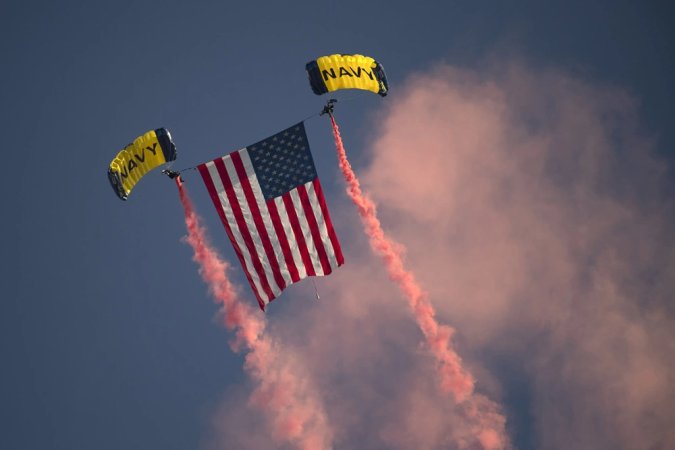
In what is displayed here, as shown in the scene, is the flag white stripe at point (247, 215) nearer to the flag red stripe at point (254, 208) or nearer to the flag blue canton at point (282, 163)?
the flag red stripe at point (254, 208)

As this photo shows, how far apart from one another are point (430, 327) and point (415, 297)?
95.1 inches

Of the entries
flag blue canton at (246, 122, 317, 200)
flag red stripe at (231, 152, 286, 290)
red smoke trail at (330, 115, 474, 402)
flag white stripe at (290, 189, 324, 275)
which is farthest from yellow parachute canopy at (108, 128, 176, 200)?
red smoke trail at (330, 115, 474, 402)

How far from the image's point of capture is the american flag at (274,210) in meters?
39.1

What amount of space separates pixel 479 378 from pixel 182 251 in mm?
73031

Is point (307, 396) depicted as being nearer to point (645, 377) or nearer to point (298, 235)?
point (645, 377)

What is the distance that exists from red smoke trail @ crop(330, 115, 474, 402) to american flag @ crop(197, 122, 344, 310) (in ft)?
15.7

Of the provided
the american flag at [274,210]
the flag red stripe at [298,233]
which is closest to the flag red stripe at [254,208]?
the american flag at [274,210]

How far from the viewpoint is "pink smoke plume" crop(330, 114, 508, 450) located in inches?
1806

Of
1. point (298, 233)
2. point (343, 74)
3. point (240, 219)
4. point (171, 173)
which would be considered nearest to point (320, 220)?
point (298, 233)

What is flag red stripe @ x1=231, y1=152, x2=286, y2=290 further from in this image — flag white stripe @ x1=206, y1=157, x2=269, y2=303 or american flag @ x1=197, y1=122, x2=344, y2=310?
flag white stripe @ x1=206, y1=157, x2=269, y2=303

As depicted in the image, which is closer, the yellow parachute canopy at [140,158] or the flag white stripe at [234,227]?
the flag white stripe at [234,227]

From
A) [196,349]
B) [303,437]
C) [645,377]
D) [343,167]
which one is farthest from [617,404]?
[196,349]

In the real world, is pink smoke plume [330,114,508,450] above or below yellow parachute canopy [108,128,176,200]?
above

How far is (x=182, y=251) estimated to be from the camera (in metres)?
131
